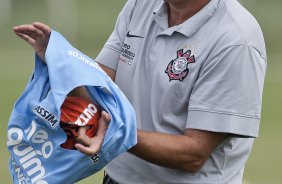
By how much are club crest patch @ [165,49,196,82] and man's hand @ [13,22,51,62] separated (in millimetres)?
522

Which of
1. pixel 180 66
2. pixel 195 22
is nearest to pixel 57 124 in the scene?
pixel 180 66

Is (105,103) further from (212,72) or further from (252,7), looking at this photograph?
(252,7)

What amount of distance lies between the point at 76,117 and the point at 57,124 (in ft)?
0.24

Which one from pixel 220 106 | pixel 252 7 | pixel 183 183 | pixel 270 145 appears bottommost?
pixel 252 7

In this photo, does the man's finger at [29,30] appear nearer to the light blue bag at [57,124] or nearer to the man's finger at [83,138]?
the light blue bag at [57,124]

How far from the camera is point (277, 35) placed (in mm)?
13180

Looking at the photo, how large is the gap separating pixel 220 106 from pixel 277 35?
9.81m

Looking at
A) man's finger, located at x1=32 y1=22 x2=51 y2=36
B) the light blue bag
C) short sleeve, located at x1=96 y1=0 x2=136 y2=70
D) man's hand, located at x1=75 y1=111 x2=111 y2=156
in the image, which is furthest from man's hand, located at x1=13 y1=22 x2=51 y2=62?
short sleeve, located at x1=96 y1=0 x2=136 y2=70

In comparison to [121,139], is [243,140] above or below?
below

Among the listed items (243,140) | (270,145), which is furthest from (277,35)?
(243,140)

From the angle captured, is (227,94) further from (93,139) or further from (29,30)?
(29,30)

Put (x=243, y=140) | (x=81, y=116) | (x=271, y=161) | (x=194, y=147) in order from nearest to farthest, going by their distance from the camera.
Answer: (x=81, y=116)
(x=194, y=147)
(x=243, y=140)
(x=271, y=161)

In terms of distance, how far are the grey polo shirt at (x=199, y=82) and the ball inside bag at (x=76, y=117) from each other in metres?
0.53

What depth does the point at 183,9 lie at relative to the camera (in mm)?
3730
